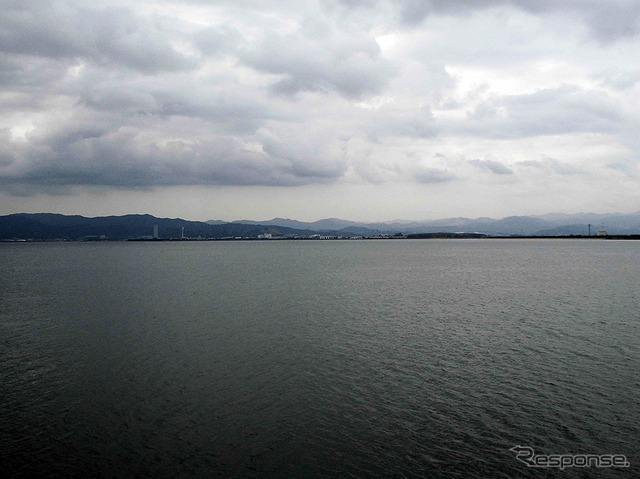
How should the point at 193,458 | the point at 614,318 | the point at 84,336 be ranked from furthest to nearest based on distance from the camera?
1. the point at 614,318
2. the point at 84,336
3. the point at 193,458

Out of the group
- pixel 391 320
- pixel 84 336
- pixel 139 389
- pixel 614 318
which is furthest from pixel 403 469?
pixel 614 318

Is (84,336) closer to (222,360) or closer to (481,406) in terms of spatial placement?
(222,360)

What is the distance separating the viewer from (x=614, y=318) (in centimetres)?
3503

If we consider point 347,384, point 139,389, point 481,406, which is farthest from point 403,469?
point 139,389

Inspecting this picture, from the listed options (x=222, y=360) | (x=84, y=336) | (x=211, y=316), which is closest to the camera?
(x=222, y=360)

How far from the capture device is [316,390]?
19.9m

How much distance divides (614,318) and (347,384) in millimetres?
26596

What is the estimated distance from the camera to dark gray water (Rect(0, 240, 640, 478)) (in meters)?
14.1

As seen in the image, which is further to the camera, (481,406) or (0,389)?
(0,389)

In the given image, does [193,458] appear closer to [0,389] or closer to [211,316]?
[0,389]

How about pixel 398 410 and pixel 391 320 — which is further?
pixel 391 320

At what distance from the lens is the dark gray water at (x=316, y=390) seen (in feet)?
46.3

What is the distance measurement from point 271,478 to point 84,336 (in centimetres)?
2321

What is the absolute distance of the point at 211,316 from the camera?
124ft
